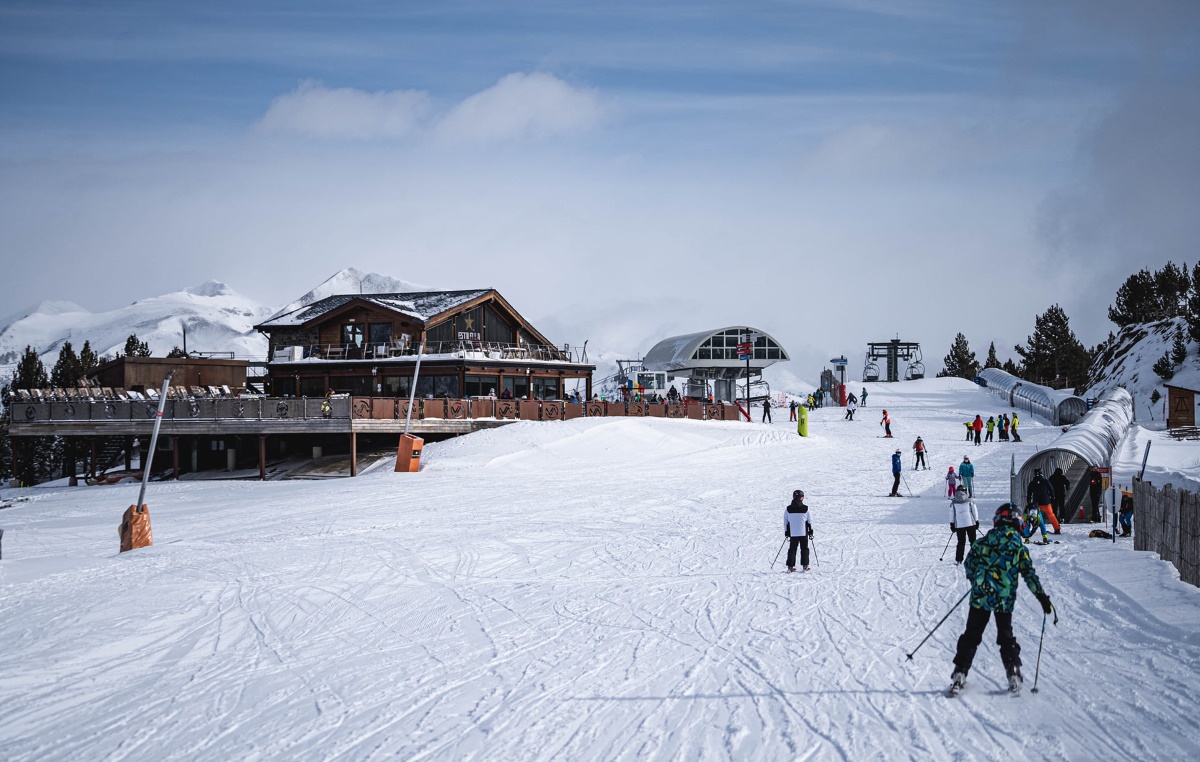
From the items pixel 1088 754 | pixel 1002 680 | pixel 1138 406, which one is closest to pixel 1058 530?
pixel 1002 680

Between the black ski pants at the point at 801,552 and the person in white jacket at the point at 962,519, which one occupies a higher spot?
the person in white jacket at the point at 962,519

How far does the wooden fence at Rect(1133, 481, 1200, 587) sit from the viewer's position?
12.6 m

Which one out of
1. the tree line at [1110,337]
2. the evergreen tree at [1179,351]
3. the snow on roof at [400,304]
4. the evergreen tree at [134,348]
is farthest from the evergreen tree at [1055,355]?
the evergreen tree at [134,348]

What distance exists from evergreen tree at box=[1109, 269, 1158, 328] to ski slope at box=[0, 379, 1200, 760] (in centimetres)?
6227

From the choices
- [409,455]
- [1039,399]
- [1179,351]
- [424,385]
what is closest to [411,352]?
[424,385]

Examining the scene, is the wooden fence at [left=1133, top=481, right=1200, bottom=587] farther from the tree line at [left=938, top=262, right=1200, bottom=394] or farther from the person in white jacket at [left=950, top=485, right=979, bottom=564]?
the tree line at [left=938, top=262, right=1200, bottom=394]

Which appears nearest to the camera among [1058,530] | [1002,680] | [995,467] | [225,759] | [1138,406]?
[225,759]

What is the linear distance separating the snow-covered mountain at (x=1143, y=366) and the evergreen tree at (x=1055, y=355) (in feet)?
29.1

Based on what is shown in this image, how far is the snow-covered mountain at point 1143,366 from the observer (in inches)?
2180

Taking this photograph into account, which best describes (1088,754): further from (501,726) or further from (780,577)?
(780,577)

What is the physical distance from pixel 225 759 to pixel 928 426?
46.0 metres

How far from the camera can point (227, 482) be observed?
33.4 meters

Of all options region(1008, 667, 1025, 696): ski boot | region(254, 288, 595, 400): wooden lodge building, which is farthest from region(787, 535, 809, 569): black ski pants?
region(254, 288, 595, 400): wooden lodge building

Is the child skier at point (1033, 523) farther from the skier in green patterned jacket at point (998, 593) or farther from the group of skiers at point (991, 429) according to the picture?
the group of skiers at point (991, 429)
